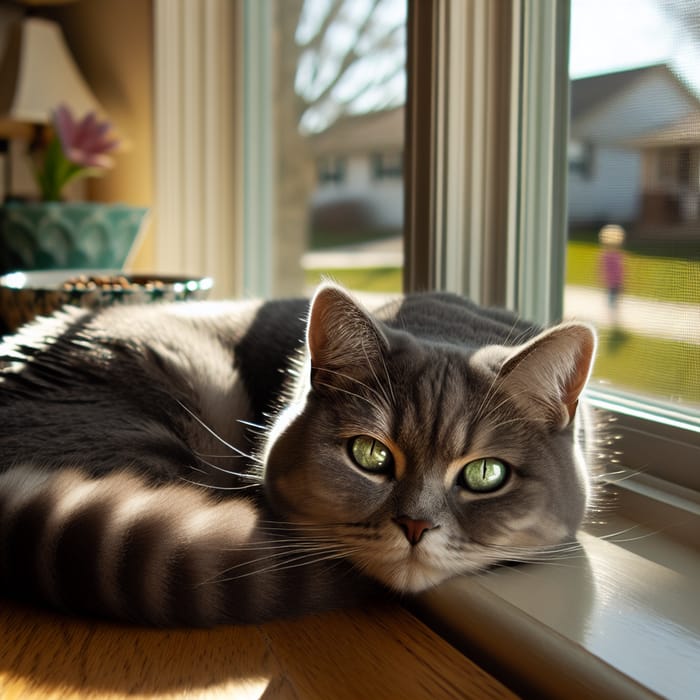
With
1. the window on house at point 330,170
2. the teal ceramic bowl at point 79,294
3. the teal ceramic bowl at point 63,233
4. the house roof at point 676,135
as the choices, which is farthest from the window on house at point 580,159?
the teal ceramic bowl at point 63,233

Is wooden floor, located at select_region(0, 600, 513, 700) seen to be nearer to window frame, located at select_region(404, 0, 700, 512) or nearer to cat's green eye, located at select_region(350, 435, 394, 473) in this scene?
cat's green eye, located at select_region(350, 435, 394, 473)

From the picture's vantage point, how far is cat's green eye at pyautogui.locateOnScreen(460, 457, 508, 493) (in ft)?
3.13

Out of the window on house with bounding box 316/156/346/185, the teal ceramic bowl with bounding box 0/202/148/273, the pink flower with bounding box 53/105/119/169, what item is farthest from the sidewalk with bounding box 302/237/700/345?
the pink flower with bounding box 53/105/119/169

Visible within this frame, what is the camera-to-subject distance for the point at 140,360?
1.27 meters

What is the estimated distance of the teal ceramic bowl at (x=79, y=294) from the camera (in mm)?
1624

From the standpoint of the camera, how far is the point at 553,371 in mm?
951

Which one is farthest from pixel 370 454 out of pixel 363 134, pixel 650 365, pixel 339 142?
pixel 339 142

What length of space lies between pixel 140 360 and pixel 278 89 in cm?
135

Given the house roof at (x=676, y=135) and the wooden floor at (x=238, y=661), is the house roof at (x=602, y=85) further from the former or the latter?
the wooden floor at (x=238, y=661)

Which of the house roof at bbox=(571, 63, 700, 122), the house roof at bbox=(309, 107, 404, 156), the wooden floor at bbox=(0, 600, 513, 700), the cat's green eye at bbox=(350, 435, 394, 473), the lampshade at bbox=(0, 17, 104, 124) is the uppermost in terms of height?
the lampshade at bbox=(0, 17, 104, 124)

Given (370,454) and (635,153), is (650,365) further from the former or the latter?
(370,454)

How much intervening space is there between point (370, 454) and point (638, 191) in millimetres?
558

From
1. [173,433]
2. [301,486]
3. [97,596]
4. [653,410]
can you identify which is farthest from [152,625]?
[653,410]

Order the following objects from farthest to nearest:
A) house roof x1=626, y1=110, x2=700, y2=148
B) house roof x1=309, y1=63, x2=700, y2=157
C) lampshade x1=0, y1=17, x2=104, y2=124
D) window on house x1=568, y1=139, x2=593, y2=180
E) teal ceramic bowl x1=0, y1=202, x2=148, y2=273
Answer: lampshade x1=0, y1=17, x2=104, y2=124
teal ceramic bowl x1=0, y1=202, x2=148, y2=273
window on house x1=568, y1=139, x2=593, y2=180
house roof x1=309, y1=63, x2=700, y2=157
house roof x1=626, y1=110, x2=700, y2=148
